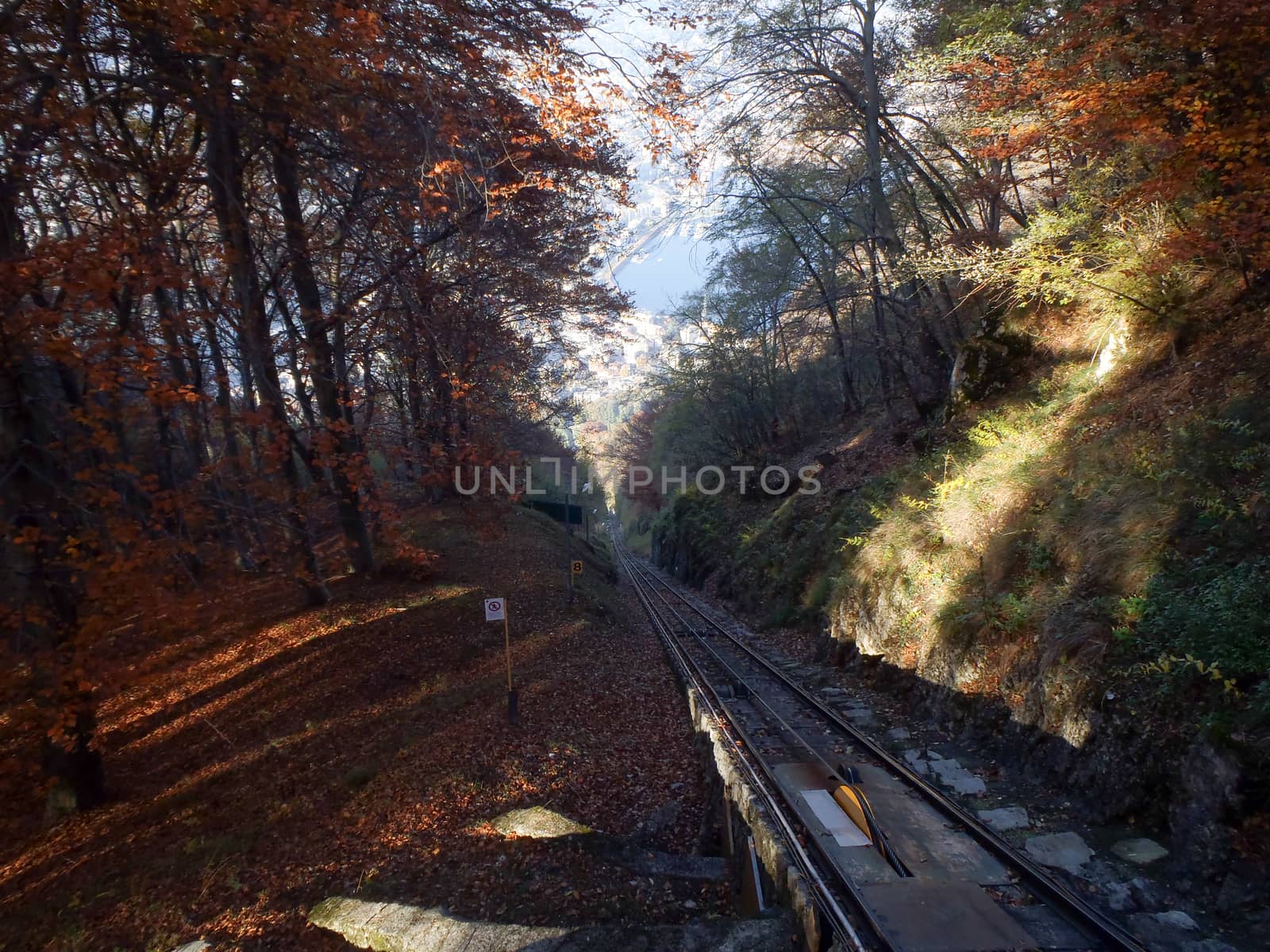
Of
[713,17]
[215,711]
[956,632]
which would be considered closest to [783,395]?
[713,17]

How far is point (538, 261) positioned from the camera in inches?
574

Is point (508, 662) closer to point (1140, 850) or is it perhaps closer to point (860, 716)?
point (860, 716)

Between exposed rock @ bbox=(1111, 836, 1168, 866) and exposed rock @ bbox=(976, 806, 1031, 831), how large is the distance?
A: 2.49ft

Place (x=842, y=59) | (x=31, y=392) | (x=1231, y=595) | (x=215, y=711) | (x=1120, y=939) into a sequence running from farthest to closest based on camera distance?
(x=842, y=59) < (x=215, y=711) < (x=31, y=392) < (x=1231, y=595) < (x=1120, y=939)

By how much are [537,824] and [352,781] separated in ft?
10.8

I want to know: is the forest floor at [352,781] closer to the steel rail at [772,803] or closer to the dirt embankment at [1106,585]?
the steel rail at [772,803]

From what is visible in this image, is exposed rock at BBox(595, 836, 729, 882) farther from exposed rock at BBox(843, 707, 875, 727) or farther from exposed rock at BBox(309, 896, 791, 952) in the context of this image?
exposed rock at BBox(843, 707, 875, 727)

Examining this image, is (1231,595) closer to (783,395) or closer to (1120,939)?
(1120,939)

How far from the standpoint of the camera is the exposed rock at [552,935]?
4.63m

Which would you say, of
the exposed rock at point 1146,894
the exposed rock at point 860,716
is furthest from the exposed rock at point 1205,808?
the exposed rock at point 860,716

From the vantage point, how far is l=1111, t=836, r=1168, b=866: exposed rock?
4.88 m

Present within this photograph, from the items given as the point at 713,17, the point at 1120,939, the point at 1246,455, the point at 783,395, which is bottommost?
the point at 1120,939

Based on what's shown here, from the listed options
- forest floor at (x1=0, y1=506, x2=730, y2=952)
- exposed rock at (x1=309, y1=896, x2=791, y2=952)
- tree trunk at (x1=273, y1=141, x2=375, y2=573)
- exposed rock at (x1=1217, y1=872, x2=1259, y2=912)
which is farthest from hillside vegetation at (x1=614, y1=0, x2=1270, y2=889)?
tree trunk at (x1=273, y1=141, x2=375, y2=573)

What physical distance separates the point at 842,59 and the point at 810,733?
16.6 metres
